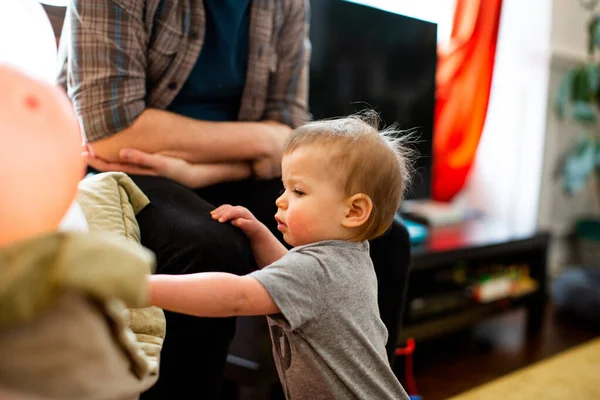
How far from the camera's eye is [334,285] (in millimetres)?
812

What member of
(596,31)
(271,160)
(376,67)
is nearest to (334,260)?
(271,160)

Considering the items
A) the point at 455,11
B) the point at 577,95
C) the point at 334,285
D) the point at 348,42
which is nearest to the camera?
the point at 334,285

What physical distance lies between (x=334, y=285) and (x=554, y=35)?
2.53m

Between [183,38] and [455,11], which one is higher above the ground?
[455,11]

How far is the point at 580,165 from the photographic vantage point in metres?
2.78

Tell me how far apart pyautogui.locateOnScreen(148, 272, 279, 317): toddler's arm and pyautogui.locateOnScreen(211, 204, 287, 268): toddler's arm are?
8.9 inches

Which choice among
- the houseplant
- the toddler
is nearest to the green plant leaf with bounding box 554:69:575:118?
the houseplant

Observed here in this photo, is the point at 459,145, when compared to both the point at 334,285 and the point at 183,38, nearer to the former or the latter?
the point at 183,38

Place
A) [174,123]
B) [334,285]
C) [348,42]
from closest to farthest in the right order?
[334,285] < [174,123] < [348,42]

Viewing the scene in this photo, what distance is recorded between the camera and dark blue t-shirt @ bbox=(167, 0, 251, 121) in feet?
3.84

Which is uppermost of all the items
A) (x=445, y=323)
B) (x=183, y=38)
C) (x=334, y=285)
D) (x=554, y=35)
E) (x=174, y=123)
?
(x=554, y=35)

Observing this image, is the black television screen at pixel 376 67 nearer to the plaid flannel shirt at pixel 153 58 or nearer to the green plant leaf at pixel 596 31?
the plaid flannel shirt at pixel 153 58

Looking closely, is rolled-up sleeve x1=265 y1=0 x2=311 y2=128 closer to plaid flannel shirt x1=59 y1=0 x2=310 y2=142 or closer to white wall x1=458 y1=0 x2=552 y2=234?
plaid flannel shirt x1=59 y1=0 x2=310 y2=142

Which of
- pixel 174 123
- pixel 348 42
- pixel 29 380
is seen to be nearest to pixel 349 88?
pixel 348 42
